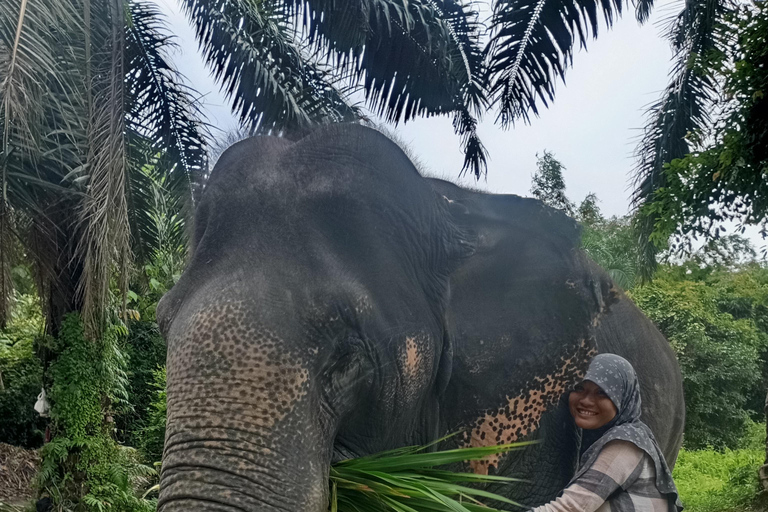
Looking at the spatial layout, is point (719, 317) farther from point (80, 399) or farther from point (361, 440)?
point (361, 440)

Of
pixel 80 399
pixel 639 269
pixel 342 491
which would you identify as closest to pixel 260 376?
pixel 342 491

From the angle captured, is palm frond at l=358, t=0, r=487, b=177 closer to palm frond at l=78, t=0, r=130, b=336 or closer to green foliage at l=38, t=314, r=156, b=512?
palm frond at l=78, t=0, r=130, b=336

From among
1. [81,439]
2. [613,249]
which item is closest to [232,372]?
[81,439]

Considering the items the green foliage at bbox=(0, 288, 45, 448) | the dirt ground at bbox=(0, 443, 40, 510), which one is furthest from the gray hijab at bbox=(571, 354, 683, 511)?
the green foliage at bbox=(0, 288, 45, 448)

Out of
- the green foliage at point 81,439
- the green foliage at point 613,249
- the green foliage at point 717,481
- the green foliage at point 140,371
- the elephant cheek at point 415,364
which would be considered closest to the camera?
the elephant cheek at point 415,364

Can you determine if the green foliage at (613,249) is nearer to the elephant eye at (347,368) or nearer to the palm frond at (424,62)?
the palm frond at (424,62)

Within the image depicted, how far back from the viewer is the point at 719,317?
878 inches

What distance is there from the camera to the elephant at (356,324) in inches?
59.4

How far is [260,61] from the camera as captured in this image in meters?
9.30

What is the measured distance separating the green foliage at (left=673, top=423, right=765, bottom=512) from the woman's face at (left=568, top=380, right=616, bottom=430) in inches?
365

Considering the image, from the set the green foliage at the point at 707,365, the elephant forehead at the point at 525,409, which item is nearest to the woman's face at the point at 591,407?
the elephant forehead at the point at 525,409

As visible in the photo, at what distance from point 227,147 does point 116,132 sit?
6070mm

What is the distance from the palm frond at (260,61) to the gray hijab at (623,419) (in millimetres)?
7228

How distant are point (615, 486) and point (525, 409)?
0.36 m
